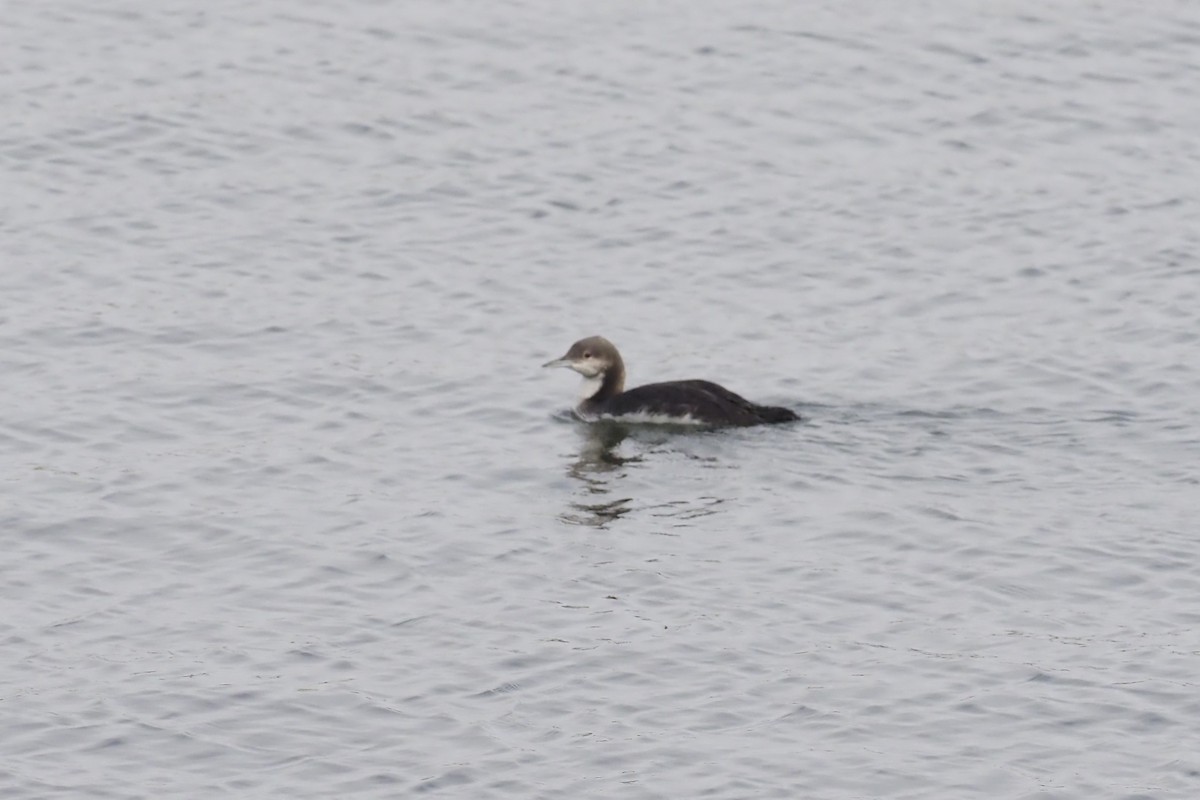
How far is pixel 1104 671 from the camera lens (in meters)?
13.5

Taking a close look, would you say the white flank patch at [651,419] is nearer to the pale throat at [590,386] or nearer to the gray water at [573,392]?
the gray water at [573,392]

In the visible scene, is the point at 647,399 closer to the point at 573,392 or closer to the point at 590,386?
the point at 590,386

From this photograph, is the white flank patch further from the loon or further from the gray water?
the gray water

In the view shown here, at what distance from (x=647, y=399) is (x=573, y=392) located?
49.1 inches

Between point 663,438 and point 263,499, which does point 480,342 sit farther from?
point 263,499

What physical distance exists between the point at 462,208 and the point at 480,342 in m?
3.54

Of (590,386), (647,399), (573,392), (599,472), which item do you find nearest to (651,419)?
(647,399)

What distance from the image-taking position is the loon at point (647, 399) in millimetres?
18203

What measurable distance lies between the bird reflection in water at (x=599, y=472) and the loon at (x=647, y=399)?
18 centimetres

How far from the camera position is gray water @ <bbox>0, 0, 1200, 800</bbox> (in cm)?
1294

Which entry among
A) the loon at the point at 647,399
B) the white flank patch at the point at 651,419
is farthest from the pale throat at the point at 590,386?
the white flank patch at the point at 651,419

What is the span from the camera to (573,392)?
19.8 meters

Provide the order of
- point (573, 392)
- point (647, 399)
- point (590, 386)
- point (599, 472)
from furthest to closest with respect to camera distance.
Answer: point (573, 392), point (590, 386), point (647, 399), point (599, 472)

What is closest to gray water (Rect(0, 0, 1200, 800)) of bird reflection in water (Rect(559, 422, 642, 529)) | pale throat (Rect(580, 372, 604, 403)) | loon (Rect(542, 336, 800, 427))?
bird reflection in water (Rect(559, 422, 642, 529))
